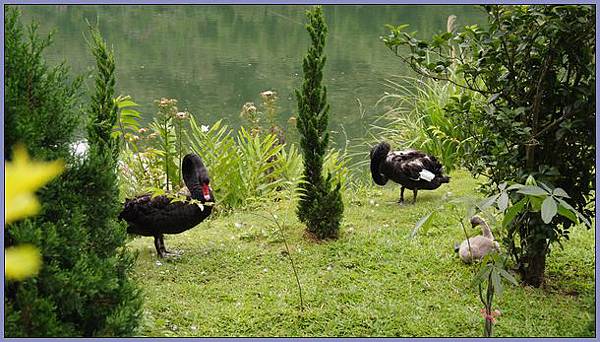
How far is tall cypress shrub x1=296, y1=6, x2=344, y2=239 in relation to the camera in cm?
482

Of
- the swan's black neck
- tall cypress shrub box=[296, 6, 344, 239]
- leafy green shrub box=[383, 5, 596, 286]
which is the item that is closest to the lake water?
the swan's black neck

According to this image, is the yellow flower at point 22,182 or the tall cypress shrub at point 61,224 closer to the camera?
the yellow flower at point 22,182

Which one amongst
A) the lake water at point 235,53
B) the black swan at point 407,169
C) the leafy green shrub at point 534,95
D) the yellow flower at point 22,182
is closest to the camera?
the yellow flower at point 22,182

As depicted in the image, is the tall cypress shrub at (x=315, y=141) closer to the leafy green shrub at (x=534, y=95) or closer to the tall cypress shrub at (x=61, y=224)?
the leafy green shrub at (x=534, y=95)

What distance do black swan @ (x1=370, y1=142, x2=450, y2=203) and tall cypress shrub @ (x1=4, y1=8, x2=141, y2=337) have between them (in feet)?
12.5

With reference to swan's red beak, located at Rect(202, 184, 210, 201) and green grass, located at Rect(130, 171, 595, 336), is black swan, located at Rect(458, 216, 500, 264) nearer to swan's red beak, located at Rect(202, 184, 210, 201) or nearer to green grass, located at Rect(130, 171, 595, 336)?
green grass, located at Rect(130, 171, 595, 336)

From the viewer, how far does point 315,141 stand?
4.97m

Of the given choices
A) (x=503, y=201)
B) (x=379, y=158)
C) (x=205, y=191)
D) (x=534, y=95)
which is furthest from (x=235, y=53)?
(x=503, y=201)

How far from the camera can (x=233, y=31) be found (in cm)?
1922

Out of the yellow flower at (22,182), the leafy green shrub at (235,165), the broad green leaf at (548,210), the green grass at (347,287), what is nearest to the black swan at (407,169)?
the green grass at (347,287)

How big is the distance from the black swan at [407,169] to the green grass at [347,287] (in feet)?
1.39

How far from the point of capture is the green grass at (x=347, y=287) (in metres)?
3.62

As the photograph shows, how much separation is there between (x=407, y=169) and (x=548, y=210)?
12.3ft

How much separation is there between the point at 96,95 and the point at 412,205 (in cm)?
353
